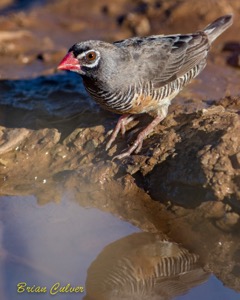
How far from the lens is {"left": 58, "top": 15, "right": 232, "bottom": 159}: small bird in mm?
6453

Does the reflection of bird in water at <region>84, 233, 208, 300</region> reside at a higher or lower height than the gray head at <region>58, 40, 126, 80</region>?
lower

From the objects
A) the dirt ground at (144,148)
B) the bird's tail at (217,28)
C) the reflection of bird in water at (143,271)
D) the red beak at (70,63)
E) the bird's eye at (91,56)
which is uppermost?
the bird's tail at (217,28)

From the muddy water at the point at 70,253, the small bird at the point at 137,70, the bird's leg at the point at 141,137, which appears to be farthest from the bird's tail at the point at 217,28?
the muddy water at the point at 70,253

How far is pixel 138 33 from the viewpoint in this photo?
10.0m

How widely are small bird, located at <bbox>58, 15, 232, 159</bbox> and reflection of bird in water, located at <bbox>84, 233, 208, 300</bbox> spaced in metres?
1.19

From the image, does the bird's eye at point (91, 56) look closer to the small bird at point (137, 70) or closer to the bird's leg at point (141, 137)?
the small bird at point (137, 70)

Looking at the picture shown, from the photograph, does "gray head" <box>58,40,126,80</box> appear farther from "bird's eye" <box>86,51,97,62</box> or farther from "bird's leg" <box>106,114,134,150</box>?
"bird's leg" <box>106,114,134,150</box>

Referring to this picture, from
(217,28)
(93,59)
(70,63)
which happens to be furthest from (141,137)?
(217,28)

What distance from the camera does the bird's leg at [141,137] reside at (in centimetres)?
664

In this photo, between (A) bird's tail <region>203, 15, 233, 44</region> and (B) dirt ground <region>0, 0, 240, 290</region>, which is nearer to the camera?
(B) dirt ground <region>0, 0, 240, 290</region>

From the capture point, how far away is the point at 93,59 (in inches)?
253

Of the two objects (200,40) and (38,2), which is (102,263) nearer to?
(200,40)
